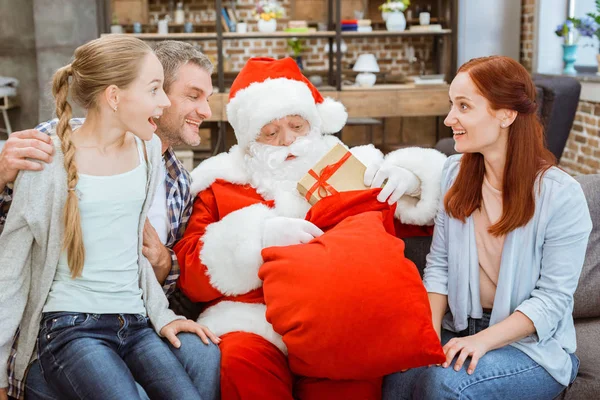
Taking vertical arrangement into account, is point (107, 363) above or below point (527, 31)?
below

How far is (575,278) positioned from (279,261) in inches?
29.1

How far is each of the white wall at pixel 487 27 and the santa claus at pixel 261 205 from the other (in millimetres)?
4594

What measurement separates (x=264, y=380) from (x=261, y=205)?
1.65 ft

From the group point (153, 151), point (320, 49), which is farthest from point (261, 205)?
point (320, 49)

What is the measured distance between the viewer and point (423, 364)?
1.63m

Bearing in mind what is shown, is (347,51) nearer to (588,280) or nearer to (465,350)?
(588,280)

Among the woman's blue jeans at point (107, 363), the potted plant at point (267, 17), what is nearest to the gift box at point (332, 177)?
the woman's blue jeans at point (107, 363)

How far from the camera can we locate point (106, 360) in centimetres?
150

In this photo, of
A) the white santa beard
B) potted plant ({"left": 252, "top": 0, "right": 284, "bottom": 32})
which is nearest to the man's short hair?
the white santa beard

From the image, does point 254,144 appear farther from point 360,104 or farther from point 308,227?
point 360,104

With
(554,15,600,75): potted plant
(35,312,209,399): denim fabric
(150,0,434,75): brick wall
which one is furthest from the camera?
(150,0,434,75): brick wall

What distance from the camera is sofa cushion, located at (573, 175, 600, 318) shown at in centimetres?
210

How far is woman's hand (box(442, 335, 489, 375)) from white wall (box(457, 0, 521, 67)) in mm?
5134

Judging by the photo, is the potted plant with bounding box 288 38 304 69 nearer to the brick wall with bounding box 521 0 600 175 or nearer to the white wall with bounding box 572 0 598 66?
the white wall with bounding box 572 0 598 66
